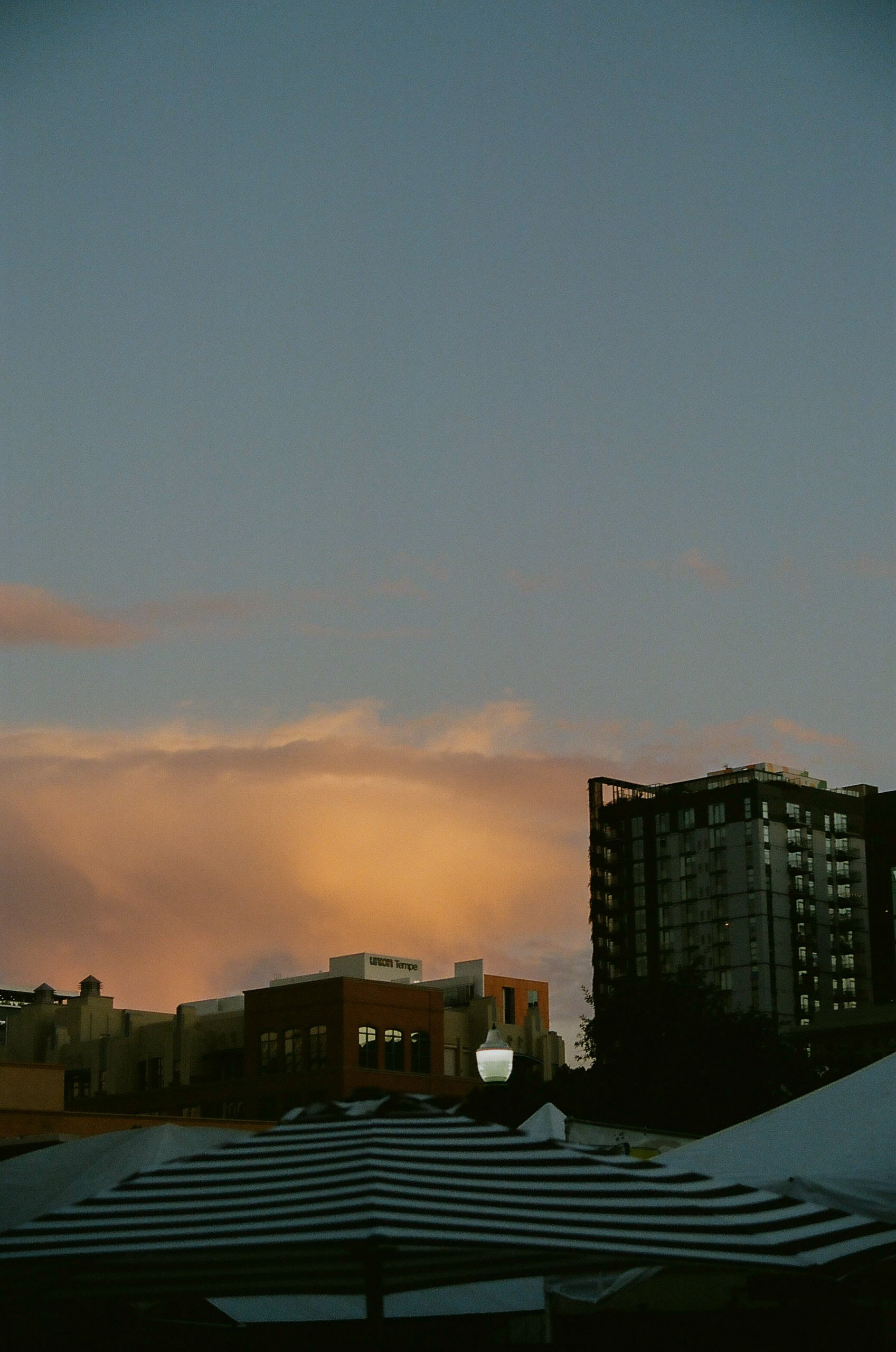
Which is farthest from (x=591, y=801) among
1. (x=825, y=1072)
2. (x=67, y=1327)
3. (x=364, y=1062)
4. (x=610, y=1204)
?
(x=610, y=1204)

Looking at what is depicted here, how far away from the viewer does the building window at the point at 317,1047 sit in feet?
283

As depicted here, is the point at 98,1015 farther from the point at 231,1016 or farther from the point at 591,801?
the point at 591,801

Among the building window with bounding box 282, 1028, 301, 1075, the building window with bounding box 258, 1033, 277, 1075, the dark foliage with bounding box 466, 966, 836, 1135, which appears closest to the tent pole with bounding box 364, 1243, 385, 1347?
the dark foliage with bounding box 466, 966, 836, 1135

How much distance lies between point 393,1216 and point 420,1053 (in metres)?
85.7

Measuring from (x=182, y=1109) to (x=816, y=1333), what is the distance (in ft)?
282

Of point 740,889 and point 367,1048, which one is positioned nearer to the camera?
point 367,1048

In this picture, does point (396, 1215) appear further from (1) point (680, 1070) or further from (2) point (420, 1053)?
(2) point (420, 1053)

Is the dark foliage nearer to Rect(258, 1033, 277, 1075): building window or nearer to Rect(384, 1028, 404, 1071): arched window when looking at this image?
Rect(384, 1028, 404, 1071): arched window

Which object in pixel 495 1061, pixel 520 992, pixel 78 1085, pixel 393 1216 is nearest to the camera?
pixel 393 1216

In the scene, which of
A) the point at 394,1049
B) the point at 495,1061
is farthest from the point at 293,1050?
the point at 495,1061

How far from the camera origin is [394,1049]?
88.2m

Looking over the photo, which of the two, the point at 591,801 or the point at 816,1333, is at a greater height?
the point at 591,801

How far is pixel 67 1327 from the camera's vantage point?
16.2 metres

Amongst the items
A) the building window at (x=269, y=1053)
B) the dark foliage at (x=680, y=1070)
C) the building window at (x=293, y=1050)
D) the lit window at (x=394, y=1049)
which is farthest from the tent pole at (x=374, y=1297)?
the building window at (x=269, y=1053)
